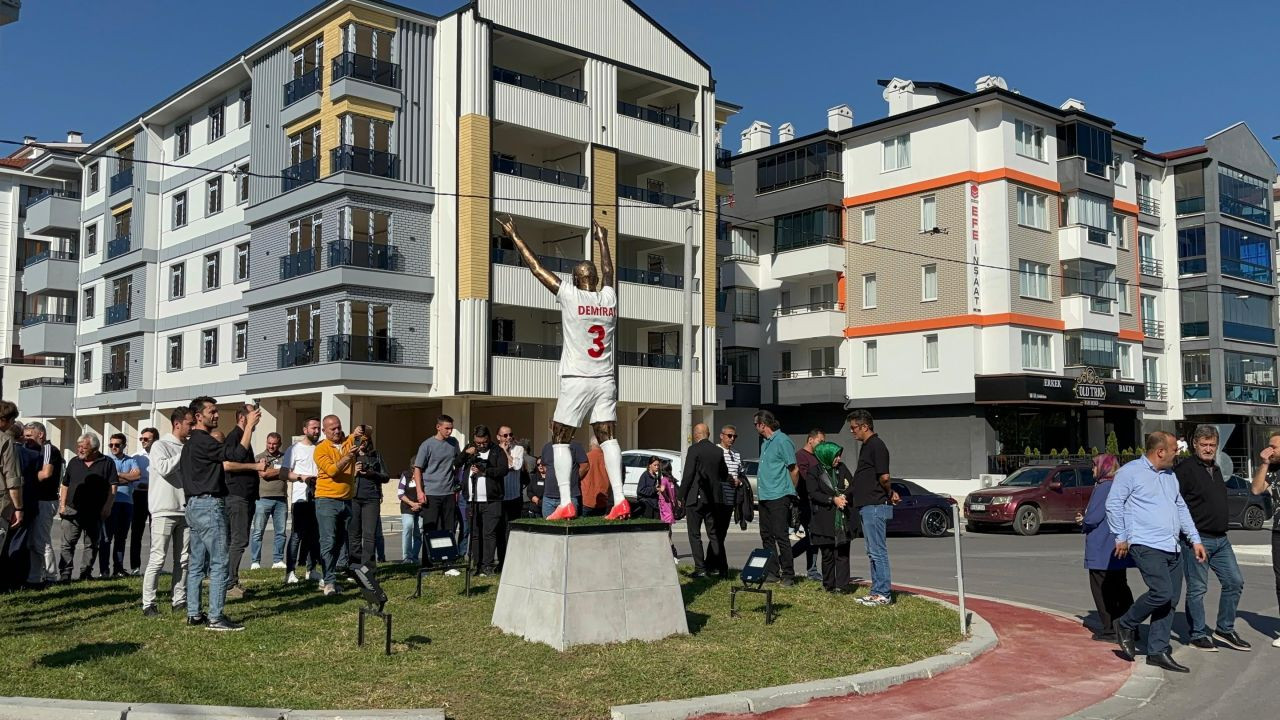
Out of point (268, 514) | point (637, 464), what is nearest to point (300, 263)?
point (637, 464)

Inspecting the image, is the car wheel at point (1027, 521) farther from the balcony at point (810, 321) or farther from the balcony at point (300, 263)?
the balcony at point (300, 263)

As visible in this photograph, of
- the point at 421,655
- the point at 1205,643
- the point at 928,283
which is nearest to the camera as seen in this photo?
the point at 421,655

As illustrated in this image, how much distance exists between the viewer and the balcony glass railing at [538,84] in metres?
36.5

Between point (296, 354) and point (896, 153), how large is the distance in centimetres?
2428

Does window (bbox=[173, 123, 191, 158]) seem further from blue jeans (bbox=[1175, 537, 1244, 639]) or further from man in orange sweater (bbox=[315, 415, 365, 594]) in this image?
blue jeans (bbox=[1175, 537, 1244, 639])

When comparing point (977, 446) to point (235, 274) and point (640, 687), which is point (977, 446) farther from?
point (640, 687)

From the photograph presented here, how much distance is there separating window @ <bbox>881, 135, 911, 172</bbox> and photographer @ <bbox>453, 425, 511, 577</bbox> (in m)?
33.8

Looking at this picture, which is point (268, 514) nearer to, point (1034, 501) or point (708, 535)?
point (708, 535)

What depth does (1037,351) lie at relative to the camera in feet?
140

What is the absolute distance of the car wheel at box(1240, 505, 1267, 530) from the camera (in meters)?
29.1

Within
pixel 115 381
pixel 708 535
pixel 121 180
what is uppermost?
pixel 121 180

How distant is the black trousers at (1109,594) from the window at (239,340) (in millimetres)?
33608

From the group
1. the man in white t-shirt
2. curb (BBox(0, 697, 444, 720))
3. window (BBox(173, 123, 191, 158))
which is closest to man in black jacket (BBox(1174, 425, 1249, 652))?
the man in white t-shirt

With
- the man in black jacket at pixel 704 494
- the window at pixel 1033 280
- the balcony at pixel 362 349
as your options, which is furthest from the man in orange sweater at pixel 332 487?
the window at pixel 1033 280
